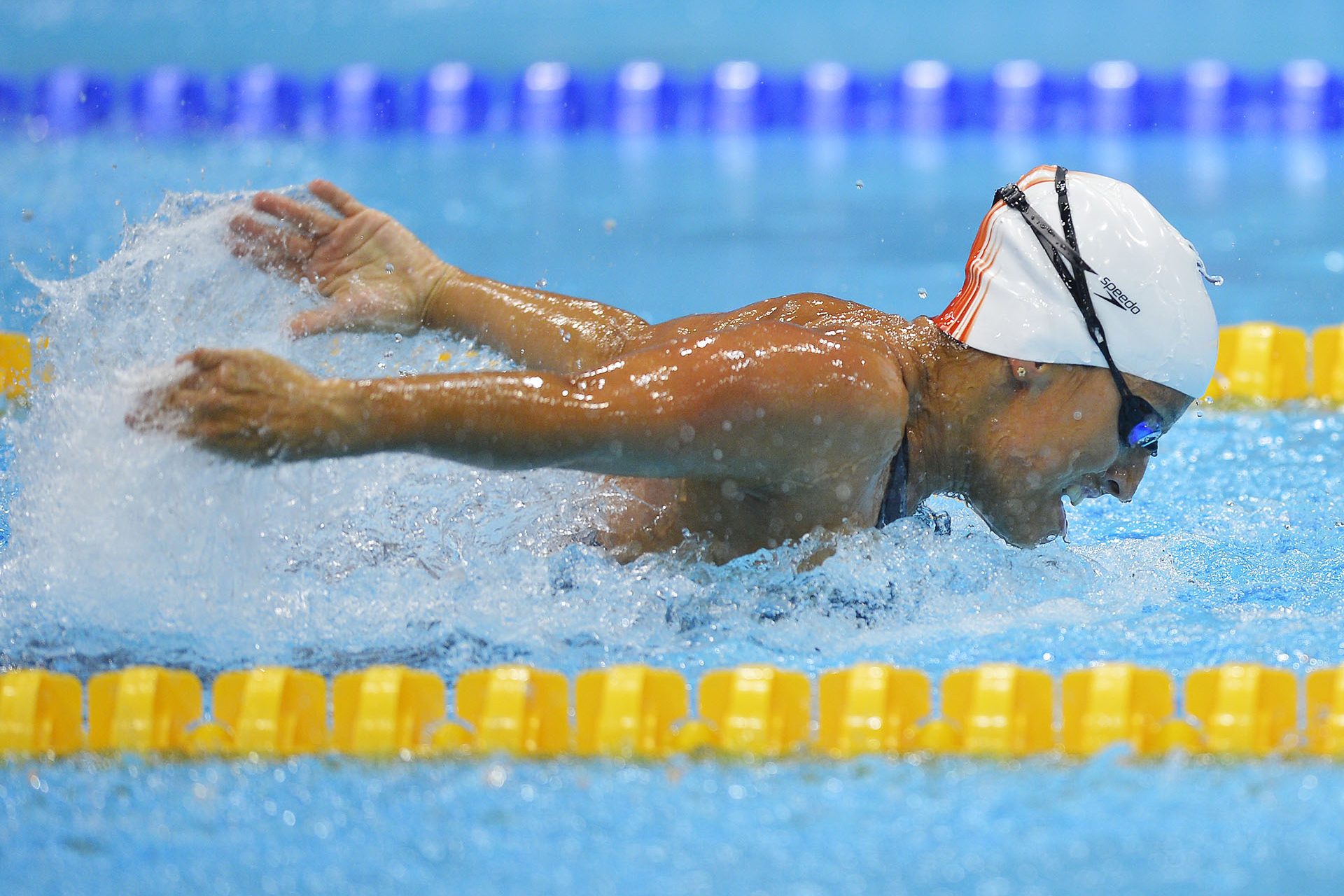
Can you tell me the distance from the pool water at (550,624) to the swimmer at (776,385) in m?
0.09

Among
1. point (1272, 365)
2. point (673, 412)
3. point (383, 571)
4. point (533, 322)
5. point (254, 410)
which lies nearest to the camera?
point (254, 410)

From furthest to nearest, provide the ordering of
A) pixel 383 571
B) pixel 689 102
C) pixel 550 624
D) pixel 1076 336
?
pixel 689 102 → pixel 383 571 → pixel 550 624 → pixel 1076 336

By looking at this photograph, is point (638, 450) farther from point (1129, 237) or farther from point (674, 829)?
point (1129, 237)

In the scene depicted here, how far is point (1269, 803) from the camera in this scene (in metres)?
1.87

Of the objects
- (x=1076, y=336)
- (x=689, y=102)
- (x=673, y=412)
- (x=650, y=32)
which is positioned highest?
(x=650, y=32)

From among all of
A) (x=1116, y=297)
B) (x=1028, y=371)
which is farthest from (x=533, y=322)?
(x=1116, y=297)

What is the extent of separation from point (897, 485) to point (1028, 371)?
0.26m

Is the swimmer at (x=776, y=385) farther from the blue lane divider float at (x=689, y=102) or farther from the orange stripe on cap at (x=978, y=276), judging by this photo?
the blue lane divider float at (x=689, y=102)

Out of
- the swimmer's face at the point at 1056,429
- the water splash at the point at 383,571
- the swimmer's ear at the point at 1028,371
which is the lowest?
the water splash at the point at 383,571

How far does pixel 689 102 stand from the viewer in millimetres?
7359

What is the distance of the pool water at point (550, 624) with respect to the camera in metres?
1.78

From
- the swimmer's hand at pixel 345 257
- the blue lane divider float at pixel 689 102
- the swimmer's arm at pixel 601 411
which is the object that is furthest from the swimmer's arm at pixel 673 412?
the blue lane divider float at pixel 689 102

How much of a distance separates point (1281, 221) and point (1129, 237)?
396cm

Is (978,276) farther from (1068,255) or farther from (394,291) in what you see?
(394,291)
